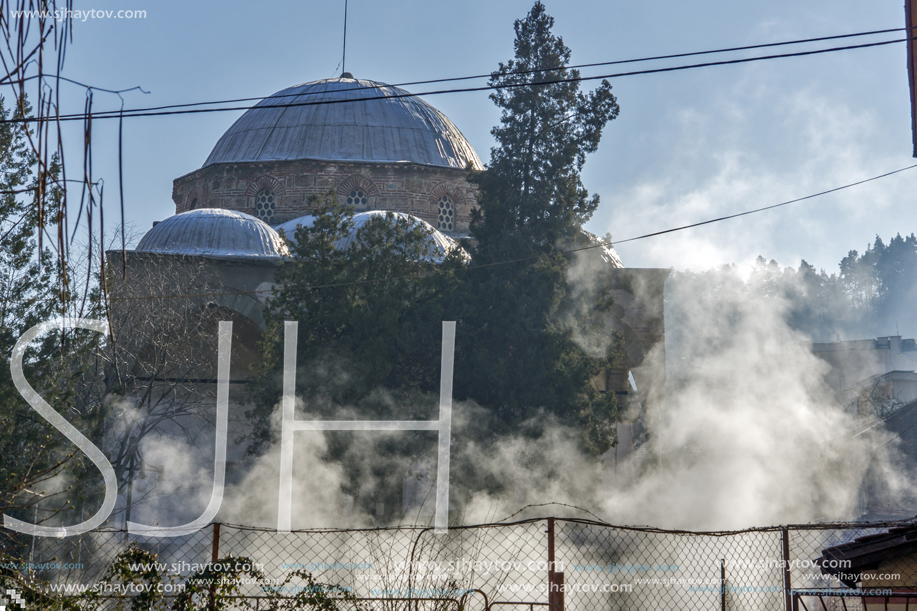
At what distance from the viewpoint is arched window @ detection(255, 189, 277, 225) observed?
25234 mm

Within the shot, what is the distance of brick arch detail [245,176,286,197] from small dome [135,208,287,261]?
3.74 m

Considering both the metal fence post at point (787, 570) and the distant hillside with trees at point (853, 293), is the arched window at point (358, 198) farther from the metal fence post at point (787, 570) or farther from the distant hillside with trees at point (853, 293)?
the distant hillside with trees at point (853, 293)

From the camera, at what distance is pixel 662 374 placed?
63.0ft

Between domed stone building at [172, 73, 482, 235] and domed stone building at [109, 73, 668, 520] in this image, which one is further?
domed stone building at [172, 73, 482, 235]

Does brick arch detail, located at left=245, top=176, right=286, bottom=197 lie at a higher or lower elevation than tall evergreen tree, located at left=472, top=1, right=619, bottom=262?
higher

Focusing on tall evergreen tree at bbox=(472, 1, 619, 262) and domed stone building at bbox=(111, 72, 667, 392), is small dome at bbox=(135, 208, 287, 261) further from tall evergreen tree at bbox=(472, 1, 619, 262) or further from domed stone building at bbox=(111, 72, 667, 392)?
tall evergreen tree at bbox=(472, 1, 619, 262)

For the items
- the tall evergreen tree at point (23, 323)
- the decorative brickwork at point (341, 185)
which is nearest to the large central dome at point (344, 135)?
the decorative brickwork at point (341, 185)

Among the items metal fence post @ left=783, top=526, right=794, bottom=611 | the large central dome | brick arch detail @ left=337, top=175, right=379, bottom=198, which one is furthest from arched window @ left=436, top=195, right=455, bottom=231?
metal fence post @ left=783, top=526, right=794, bottom=611

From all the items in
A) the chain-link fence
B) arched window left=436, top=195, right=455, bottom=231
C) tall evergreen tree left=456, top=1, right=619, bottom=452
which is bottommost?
the chain-link fence

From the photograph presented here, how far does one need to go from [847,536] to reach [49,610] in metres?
12.6

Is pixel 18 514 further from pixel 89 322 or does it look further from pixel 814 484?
pixel 814 484

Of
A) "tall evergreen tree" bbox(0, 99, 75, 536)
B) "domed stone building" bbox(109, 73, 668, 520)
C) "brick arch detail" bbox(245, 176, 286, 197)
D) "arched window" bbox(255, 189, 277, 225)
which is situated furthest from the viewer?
"brick arch detail" bbox(245, 176, 286, 197)

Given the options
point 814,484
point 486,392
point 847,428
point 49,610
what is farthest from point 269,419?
point 847,428

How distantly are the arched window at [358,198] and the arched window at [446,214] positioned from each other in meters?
2.13
